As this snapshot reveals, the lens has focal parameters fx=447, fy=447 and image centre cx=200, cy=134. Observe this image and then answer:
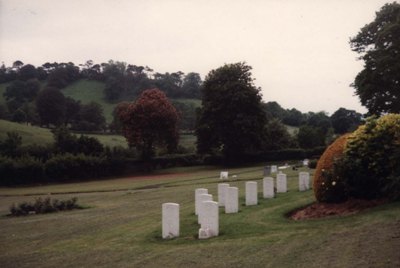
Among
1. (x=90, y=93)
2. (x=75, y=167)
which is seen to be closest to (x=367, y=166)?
(x=75, y=167)

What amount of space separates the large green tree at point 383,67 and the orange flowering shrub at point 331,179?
28470 millimetres

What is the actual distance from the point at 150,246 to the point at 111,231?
12.0ft

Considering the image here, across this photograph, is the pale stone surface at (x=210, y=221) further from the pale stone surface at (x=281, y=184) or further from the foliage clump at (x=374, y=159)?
the pale stone surface at (x=281, y=184)

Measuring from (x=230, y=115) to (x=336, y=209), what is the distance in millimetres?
38592

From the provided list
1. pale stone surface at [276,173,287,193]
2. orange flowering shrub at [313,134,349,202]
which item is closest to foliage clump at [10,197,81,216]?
pale stone surface at [276,173,287,193]

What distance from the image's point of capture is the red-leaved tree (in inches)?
2093

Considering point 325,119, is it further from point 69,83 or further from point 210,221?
point 210,221

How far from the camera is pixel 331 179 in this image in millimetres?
13398

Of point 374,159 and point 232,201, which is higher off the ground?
point 374,159

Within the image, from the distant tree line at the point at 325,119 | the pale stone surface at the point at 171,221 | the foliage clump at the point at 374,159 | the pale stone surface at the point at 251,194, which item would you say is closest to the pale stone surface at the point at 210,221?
the pale stone surface at the point at 171,221

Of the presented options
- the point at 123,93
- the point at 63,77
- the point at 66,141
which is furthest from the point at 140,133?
the point at 63,77

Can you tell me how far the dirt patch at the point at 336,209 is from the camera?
12453 millimetres

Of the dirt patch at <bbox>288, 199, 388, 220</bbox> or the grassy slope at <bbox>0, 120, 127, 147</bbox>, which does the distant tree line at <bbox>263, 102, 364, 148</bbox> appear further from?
the dirt patch at <bbox>288, 199, 388, 220</bbox>

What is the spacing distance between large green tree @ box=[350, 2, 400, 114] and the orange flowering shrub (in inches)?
1121
